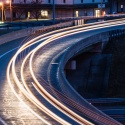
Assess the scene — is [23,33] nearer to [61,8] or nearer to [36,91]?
[36,91]

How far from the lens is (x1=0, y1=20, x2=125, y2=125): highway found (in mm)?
23453

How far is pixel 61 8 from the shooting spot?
9650 centimetres

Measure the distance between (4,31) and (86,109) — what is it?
1293 inches

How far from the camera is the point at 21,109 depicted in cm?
2523

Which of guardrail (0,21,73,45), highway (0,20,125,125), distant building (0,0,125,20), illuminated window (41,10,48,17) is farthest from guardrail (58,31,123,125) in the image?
illuminated window (41,10,48,17)

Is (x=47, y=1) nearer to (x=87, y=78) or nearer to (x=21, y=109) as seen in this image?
(x=87, y=78)

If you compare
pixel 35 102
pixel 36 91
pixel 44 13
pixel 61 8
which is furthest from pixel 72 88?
pixel 61 8

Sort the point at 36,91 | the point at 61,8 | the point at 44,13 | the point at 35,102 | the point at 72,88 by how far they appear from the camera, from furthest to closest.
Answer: the point at 61,8, the point at 44,13, the point at 36,91, the point at 72,88, the point at 35,102

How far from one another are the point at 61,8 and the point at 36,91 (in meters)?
68.5

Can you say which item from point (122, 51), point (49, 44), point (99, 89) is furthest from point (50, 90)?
point (122, 51)

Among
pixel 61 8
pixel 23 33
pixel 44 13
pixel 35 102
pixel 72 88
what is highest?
pixel 61 8

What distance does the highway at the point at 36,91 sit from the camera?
923 inches

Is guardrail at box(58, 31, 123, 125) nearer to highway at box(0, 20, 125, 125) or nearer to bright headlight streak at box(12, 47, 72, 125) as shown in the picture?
highway at box(0, 20, 125, 125)

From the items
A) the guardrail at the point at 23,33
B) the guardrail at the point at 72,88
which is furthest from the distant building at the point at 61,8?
the guardrail at the point at 72,88
